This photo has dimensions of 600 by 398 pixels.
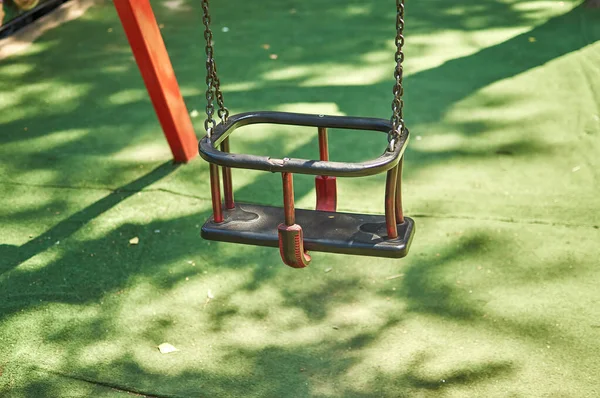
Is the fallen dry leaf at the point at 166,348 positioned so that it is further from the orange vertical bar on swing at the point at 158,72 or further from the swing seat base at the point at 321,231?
the orange vertical bar on swing at the point at 158,72

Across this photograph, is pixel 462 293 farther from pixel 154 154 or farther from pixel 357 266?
pixel 154 154

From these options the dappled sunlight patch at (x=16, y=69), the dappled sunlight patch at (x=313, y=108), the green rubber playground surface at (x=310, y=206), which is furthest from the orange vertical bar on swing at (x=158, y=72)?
the dappled sunlight patch at (x=16, y=69)

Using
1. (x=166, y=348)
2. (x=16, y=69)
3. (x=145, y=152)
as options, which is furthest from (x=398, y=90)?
(x=16, y=69)

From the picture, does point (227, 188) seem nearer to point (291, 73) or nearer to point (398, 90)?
point (398, 90)

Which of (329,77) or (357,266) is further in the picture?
(329,77)

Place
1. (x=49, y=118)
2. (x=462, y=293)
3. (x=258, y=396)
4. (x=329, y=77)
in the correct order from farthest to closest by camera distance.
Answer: (x=329, y=77) → (x=49, y=118) → (x=462, y=293) → (x=258, y=396)

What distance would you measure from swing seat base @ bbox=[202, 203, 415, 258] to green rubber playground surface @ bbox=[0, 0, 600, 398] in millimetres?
848

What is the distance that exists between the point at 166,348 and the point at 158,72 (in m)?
1.86

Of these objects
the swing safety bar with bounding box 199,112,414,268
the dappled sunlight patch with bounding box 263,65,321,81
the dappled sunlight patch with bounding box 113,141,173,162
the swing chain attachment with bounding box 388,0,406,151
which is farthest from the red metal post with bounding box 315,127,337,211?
the dappled sunlight patch with bounding box 263,65,321,81

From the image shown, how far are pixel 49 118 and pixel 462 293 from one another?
3333mm

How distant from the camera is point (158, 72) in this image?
4863mm

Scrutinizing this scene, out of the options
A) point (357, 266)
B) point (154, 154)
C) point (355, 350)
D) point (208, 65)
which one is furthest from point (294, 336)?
point (154, 154)

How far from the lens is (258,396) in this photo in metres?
3.41

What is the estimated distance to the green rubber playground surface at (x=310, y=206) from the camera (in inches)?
140
